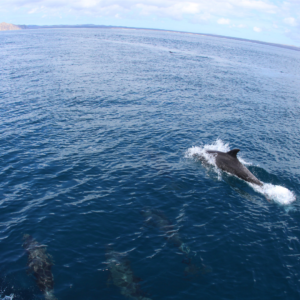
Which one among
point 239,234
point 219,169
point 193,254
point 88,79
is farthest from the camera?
point 88,79

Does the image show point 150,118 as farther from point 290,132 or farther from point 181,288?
point 181,288

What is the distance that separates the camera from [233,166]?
25500 mm

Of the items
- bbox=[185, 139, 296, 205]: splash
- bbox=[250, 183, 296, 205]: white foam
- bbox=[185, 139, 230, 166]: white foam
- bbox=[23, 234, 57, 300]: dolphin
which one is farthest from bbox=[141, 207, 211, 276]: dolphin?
bbox=[185, 139, 230, 166]: white foam

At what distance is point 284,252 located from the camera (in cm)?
1641

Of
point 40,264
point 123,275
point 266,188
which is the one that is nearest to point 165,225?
point 123,275

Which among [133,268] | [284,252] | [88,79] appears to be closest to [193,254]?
[133,268]

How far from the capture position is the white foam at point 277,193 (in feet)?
→ 71.3

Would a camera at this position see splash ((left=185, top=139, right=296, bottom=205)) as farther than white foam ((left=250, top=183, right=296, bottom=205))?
Yes

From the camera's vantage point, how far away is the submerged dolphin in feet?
80.2

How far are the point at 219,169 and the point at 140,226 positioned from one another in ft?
40.4

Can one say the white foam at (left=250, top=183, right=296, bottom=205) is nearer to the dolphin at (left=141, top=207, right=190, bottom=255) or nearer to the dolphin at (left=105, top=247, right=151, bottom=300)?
the dolphin at (left=141, top=207, right=190, bottom=255)

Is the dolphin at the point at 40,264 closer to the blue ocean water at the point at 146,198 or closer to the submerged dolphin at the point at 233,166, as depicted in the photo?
the blue ocean water at the point at 146,198

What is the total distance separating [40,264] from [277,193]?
20.3 m

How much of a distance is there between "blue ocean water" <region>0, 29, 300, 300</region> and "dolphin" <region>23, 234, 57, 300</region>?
310 mm
